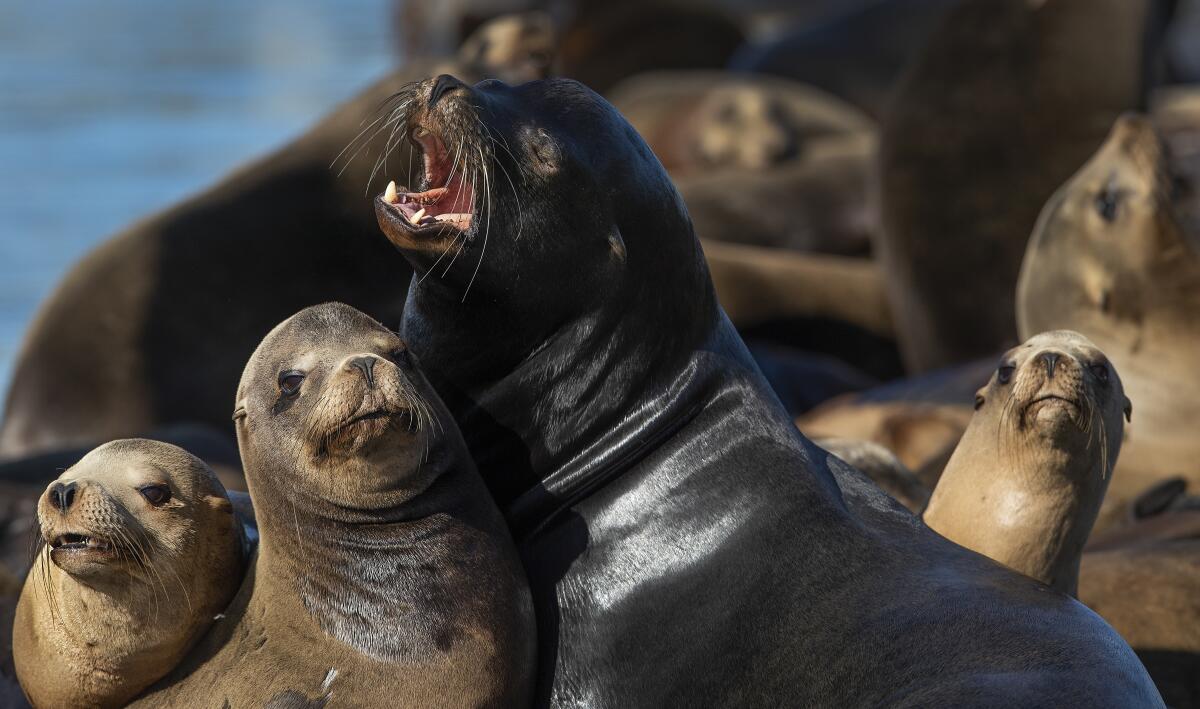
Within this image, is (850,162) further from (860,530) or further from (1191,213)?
(860,530)

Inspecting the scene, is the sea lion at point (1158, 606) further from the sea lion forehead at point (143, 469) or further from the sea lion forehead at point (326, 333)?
the sea lion forehead at point (143, 469)

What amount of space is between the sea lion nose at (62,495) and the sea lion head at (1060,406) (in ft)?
7.07

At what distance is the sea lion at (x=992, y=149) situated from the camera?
29.8ft

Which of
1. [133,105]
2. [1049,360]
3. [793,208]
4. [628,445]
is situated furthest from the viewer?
[133,105]

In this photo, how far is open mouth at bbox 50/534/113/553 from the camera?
384 cm

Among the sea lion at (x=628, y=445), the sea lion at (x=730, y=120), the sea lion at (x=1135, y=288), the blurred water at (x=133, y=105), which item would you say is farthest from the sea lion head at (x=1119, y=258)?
the blurred water at (x=133, y=105)

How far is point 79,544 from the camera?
3840 millimetres

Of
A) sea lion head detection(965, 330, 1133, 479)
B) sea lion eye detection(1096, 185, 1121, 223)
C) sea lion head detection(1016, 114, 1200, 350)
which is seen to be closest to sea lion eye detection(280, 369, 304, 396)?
sea lion head detection(965, 330, 1133, 479)

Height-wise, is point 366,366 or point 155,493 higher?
point 366,366

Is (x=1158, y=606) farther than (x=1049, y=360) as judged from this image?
Yes

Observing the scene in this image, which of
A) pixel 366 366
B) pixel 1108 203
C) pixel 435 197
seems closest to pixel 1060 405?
pixel 435 197

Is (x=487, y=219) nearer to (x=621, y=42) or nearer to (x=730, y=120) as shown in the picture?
(x=730, y=120)

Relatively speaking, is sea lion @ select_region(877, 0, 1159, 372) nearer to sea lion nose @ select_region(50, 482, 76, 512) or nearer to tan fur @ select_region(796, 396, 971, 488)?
tan fur @ select_region(796, 396, 971, 488)

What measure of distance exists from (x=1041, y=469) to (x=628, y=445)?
113 cm
